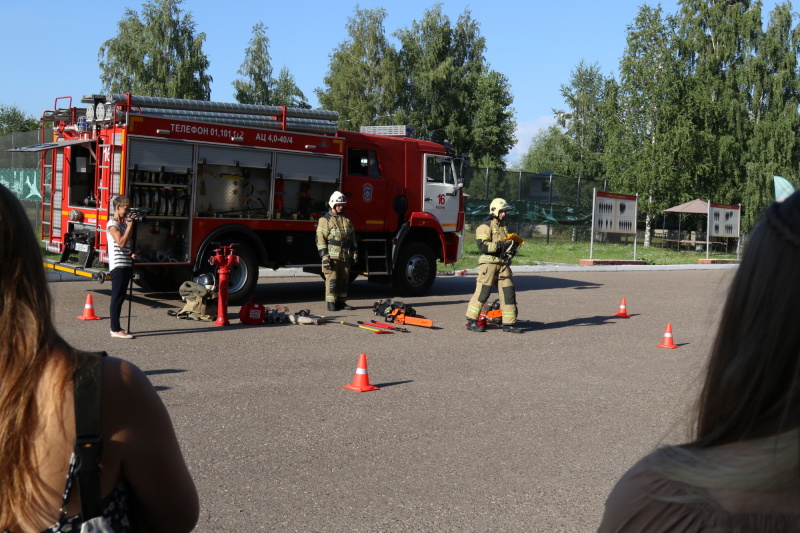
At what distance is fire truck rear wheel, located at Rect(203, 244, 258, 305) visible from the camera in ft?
46.1

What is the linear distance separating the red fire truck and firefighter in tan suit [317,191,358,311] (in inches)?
41.4

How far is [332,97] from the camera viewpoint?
57.2 metres

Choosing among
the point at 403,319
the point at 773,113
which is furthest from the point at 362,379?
the point at 773,113

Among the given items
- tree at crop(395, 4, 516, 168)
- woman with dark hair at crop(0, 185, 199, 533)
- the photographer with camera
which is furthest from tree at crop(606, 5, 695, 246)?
woman with dark hair at crop(0, 185, 199, 533)

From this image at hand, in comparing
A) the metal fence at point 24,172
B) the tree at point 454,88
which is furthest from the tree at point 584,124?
the metal fence at point 24,172

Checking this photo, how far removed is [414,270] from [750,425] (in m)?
15.4

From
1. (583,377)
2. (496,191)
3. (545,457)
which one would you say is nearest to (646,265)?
(496,191)

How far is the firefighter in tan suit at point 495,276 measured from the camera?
40.3 ft

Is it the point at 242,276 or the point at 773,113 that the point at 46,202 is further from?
the point at 773,113

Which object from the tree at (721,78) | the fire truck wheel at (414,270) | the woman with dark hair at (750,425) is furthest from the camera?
the tree at (721,78)

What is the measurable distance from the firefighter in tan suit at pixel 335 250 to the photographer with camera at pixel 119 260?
403 cm

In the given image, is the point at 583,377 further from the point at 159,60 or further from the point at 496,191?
the point at 159,60

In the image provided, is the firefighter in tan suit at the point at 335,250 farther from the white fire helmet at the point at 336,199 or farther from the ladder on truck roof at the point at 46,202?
the ladder on truck roof at the point at 46,202

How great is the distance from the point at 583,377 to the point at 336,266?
5950 millimetres
